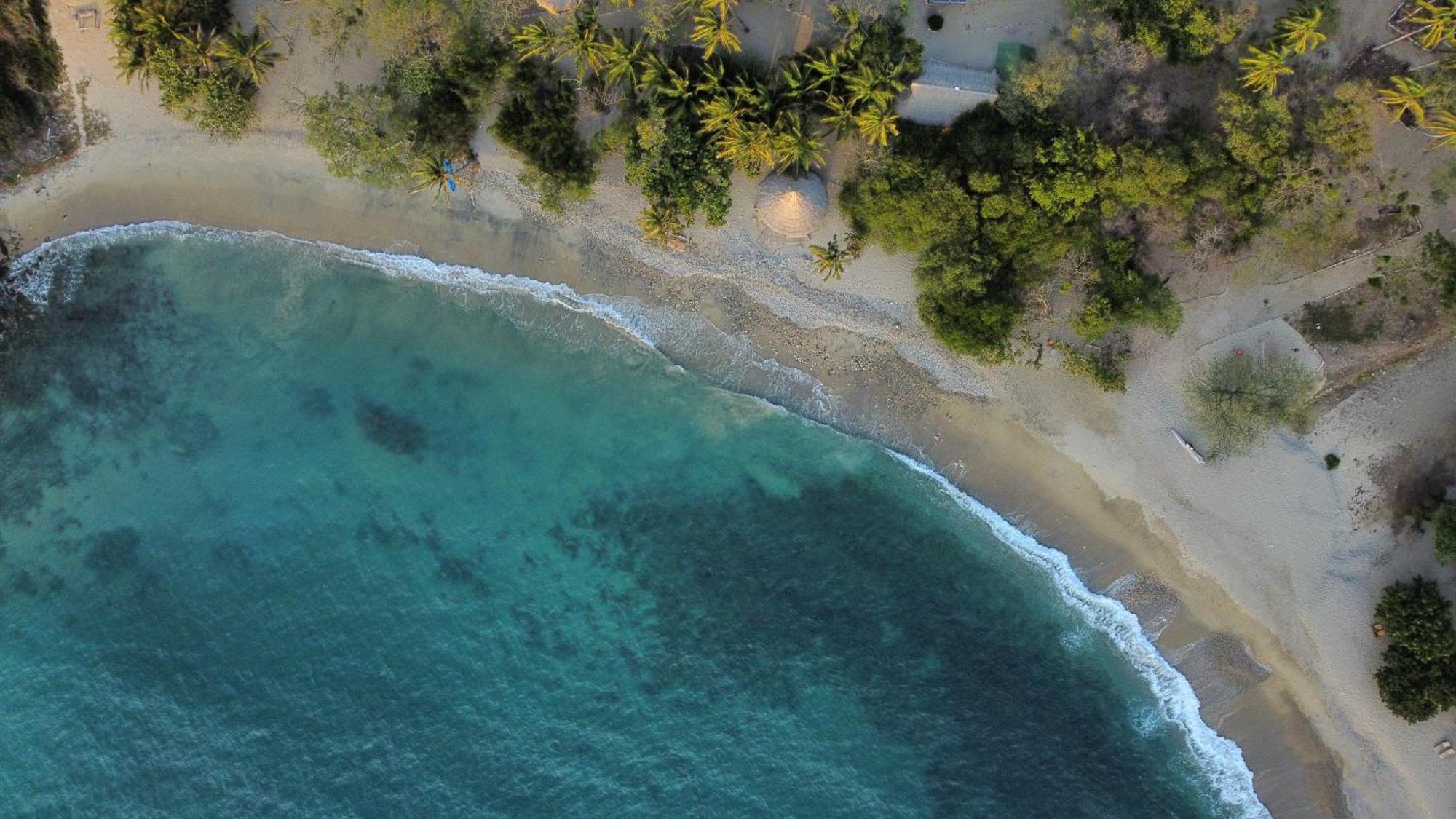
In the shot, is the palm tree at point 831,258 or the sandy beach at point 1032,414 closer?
the palm tree at point 831,258

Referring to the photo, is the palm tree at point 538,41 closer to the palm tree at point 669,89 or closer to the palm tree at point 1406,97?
the palm tree at point 669,89

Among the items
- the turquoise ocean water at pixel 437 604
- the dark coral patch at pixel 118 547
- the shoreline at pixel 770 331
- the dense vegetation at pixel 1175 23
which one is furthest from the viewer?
the dark coral patch at pixel 118 547

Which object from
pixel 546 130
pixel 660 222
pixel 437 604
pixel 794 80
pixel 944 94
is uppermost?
pixel 944 94

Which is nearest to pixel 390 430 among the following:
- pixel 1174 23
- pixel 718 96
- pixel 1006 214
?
pixel 718 96

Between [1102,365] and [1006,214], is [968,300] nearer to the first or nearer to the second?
[1006,214]

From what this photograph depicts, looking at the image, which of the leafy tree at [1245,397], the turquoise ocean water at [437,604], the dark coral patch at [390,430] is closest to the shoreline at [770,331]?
the turquoise ocean water at [437,604]

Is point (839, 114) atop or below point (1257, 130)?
below

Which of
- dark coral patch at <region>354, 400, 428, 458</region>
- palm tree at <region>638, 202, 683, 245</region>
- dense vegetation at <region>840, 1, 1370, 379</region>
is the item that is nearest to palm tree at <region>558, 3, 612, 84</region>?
palm tree at <region>638, 202, 683, 245</region>

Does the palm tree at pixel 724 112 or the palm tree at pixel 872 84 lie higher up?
the palm tree at pixel 872 84
